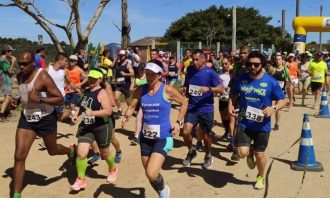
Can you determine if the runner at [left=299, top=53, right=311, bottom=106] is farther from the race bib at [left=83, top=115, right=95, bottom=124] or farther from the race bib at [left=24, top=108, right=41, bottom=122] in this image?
the race bib at [left=24, top=108, right=41, bottom=122]

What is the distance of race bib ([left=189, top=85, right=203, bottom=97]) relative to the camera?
7.43m

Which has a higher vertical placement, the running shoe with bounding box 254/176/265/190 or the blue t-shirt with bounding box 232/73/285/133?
the blue t-shirt with bounding box 232/73/285/133

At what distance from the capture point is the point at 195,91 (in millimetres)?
7480

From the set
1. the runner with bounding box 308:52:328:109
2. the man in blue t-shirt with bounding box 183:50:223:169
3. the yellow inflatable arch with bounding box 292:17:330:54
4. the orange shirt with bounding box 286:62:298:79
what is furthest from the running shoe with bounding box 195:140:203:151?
the yellow inflatable arch with bounding box 292:17:330:54

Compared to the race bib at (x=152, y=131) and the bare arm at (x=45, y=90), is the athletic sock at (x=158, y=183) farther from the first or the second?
the bare arm at (x=45, y=90)

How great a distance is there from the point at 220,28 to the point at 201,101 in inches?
1943

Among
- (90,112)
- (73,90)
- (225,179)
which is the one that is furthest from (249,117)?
(73,90)

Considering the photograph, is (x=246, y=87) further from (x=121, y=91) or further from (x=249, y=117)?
(x=121, y=91)

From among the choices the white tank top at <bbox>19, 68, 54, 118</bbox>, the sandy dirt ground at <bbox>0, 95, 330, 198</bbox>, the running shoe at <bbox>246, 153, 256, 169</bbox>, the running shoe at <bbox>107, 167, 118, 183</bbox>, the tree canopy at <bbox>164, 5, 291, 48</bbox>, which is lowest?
the sandy dirt ground at <bbox>0, 95, 330, 198</bbox>

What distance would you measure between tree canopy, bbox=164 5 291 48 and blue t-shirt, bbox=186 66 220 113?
154 ft

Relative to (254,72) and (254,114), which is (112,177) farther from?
(254,72)

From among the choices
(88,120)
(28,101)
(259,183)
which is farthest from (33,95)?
(259,183)

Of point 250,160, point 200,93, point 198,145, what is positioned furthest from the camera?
point 198,145

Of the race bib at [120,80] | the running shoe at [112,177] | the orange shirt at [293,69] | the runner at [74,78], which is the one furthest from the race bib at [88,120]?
the orange shirt at [293,69]
